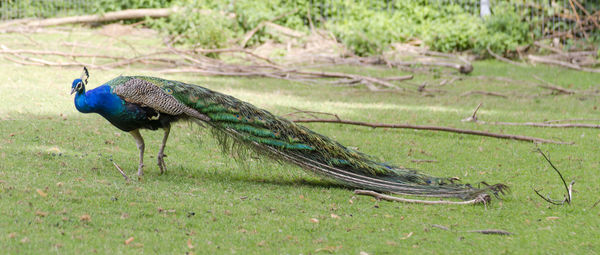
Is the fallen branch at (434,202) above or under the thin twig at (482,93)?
above

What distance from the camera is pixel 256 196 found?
5633mm

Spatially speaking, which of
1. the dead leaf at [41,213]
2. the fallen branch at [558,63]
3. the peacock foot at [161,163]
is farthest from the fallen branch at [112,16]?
the dead leaf at [41,213]

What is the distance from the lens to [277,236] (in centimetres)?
468

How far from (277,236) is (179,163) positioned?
2312 millimetres

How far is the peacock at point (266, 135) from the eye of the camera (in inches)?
226

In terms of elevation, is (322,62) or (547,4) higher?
(547,4)

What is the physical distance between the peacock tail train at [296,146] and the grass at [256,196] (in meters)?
0.18

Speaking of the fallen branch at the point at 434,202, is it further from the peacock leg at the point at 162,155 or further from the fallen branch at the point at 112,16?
the fallen branch at the point at 112,16

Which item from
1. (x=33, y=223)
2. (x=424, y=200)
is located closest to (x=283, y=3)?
(x=424, y=200)

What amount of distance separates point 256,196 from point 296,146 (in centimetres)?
59

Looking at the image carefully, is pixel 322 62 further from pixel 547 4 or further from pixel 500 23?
pixel 547 4

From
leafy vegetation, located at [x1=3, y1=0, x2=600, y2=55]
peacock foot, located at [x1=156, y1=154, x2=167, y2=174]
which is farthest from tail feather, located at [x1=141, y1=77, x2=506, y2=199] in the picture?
leafy vegetation, located at [x1=3, y1=0, x2=600, y2=55]

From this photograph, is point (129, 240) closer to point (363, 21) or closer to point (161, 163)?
point (161, 163)

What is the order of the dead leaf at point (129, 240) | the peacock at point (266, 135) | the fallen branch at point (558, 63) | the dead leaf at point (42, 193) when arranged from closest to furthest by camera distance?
the dead leaf at point (129, 240) < the dead leaf at point (42, 193) < the peacock at point (266, 135) < the fallen branch at point (558, 63)
